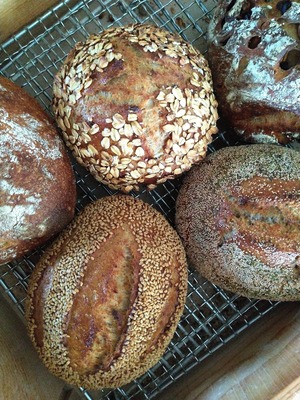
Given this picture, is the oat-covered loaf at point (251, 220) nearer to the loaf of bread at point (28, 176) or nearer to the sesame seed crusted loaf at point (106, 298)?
the sesame seed crusted loaf at point (106, 298)

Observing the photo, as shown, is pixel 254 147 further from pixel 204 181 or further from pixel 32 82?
pixel 32 82

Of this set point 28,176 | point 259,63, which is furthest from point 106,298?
point 259,63

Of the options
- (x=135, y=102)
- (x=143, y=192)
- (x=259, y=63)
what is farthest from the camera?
(x=143, y=192)

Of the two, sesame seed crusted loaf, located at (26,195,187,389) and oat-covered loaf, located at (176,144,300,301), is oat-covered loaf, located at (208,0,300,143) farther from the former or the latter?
sesame seed crusted loaf, located at (26,195,187,389)

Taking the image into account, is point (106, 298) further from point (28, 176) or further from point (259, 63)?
point (259, 63)

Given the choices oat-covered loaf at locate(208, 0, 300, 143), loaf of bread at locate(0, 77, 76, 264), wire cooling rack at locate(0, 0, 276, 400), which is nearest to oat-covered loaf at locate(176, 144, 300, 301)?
oat-covered loaf at locate(208, 0, 300, 143)

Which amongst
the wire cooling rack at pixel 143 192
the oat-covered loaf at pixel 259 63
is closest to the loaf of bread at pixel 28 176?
the wire cooling rack at pixel 143 192
